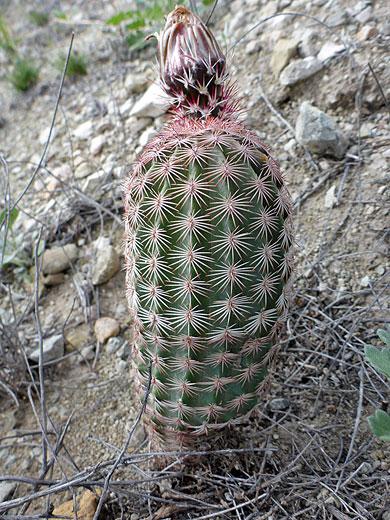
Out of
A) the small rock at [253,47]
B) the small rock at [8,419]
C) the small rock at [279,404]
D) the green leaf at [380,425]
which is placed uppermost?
the small rock at [253,47]

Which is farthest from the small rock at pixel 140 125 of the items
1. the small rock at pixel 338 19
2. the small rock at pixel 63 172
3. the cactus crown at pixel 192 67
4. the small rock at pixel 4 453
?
the small rock at pixel 4 453

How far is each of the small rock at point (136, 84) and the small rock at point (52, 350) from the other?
1818 mm

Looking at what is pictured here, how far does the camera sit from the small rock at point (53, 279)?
2.19 metres

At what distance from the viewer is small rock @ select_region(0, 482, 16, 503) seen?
1.50 metres

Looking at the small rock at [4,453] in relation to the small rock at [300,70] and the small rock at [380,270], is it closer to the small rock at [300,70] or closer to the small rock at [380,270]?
the small rock at [380,270]

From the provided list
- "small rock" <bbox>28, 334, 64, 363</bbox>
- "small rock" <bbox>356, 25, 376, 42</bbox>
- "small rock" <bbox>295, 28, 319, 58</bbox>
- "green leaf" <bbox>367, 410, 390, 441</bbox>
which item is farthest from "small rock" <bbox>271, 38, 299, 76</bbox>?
"green leaf" <bbox>367, 410, 390, 441</bbox>

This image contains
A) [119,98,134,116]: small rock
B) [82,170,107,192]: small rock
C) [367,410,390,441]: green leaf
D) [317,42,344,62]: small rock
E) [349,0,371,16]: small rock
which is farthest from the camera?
[119,98,134,116]: small rock

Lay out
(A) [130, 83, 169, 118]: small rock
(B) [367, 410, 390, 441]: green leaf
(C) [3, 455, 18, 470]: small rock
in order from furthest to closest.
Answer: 1. (A) [130, 83, 169, 118]: small rock
2. (C) [3, 455, 18, 470]: small rock
3. (B) [367, 410, 390, 441]: green leaf

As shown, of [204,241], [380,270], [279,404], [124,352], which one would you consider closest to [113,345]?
[124,352]

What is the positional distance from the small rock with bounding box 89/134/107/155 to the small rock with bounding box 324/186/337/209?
1472 mm

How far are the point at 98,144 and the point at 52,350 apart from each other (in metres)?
1.41

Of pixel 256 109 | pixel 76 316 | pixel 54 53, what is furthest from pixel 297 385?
pixel 54 53

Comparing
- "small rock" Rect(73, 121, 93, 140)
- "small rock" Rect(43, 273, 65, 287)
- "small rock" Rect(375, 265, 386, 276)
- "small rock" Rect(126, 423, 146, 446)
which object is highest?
"small rock" Rect(73, 121, 93, 140)

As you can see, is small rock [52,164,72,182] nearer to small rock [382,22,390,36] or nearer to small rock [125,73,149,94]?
small rock [125,73,149,94]
